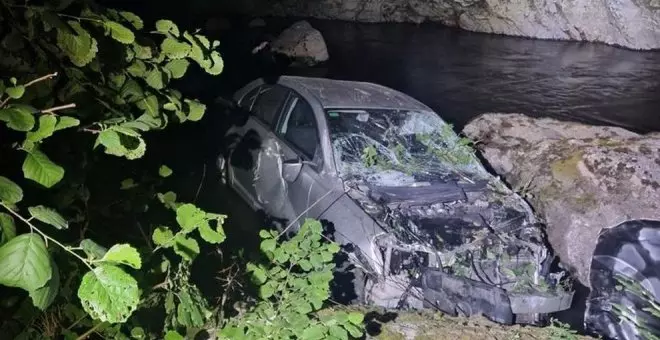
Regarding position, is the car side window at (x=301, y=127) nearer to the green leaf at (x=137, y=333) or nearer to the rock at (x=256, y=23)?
the green leaf at (x=137, y=333)

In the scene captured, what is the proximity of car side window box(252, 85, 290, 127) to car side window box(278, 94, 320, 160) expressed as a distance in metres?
0.18

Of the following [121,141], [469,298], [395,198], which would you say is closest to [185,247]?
[121,141]

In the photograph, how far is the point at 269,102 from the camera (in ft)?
20.8

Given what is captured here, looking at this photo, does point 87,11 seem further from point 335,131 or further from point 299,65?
point 299,65

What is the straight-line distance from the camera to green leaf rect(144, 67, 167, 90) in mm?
2416

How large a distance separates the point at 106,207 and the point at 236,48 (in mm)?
17264

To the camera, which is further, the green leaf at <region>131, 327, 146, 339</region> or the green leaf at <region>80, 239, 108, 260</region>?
the green leaf at <region>131, 327, 146, 339</region>

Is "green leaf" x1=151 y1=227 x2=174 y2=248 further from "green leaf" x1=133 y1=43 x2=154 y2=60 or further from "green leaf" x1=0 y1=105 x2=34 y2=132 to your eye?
"green leaf" x1=0 y1=105 x2=34 y2=132

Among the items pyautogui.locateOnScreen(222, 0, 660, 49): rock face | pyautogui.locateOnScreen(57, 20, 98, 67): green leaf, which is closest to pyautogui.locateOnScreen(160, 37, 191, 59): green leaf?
pyautogui.locateOnScreen(57, 20, 98, 67): green leaf

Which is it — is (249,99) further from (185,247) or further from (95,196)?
(185,247)

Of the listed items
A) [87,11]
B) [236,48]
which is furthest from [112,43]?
[236,48]

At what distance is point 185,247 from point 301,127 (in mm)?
3479

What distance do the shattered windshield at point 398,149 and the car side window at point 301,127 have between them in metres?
0.19

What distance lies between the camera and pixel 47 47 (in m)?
2.03
